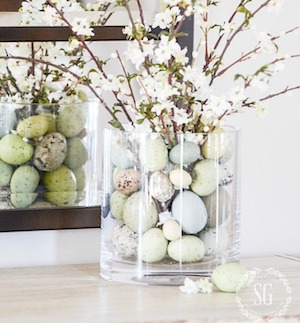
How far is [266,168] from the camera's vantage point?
5.49ft

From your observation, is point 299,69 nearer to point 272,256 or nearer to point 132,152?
point 272,256

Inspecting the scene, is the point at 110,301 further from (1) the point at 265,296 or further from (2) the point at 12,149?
(2) the point at 12,149

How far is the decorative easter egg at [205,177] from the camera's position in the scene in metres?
1.36

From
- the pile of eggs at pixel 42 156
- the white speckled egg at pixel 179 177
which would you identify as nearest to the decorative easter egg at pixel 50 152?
the pile of eggs at pixel 42 156

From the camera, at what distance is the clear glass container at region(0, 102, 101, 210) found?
150cm

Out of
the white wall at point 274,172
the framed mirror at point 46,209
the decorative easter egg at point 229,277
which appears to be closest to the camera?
the decorative easter egg at point 229,277

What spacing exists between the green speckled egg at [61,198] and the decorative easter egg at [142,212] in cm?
20

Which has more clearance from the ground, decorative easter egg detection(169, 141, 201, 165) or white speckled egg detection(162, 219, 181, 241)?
decorative easter egg detection(169, 141, 201, 165)

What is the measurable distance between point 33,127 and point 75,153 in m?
0.09

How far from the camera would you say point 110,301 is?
127 cm

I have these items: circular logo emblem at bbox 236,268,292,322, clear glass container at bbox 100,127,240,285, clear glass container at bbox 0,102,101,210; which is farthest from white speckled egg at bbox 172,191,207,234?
clear glass container at bbox 0,102,101,210

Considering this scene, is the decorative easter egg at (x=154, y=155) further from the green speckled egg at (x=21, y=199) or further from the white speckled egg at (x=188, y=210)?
the green speckled egg at (x=21, y=199)

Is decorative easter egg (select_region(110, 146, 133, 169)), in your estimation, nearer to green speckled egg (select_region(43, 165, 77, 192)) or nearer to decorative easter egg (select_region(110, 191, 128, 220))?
decorative easter egg (select_region(110, 191, 128, 220))

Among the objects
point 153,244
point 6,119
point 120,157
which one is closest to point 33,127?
point 6,119
